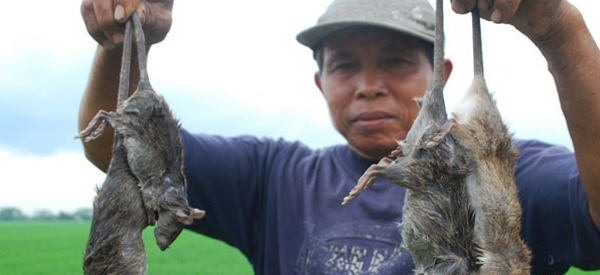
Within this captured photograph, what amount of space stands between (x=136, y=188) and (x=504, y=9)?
5.72 feet

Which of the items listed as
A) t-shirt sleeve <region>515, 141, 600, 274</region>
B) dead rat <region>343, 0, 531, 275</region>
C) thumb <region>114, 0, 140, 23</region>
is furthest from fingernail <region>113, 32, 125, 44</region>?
t-shirt sleeve <region>515, 141, 600, 274</region>

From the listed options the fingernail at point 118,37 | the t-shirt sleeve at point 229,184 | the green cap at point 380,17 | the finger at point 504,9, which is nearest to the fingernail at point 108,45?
the fingernail at point 118,37

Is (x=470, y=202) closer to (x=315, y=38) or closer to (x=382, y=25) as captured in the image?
(x=382, y=25)

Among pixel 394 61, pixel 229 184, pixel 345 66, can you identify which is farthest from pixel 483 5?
pixel 229 184

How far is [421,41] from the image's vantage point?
4793 millimetres

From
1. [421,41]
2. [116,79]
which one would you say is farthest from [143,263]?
[421,41]

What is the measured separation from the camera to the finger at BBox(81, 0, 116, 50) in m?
3.54

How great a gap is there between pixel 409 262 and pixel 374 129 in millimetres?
926

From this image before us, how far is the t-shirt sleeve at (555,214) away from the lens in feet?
13.1

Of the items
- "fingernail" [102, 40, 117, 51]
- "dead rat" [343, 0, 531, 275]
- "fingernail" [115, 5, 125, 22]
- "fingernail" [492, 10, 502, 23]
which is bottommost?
"dead rat" [343, 0, 531, 275]

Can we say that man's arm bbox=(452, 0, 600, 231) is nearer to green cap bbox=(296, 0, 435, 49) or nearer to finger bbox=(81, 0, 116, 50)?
green cap bbox=(296, 0, 435, 49)

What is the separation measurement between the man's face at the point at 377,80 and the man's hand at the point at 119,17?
4.50 ft

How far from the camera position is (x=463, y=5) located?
3016 millimetres

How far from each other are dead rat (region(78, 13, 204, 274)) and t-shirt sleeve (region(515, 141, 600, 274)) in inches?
89.4
